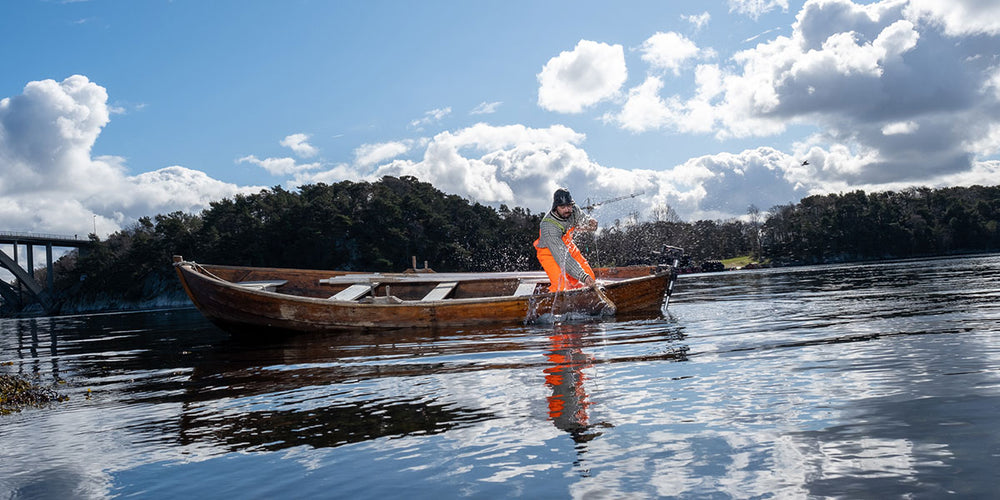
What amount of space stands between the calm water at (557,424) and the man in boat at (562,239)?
3854mm

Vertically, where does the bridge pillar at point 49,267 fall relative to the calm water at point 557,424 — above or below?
above

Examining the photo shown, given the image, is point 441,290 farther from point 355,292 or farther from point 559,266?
point 559,266

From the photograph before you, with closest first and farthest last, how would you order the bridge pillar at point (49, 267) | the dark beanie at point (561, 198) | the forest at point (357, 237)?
1. the dark beanie at point (561, 198)
2. the forest at point (357, 237)
3. the bridge pillar at point (49, 267)

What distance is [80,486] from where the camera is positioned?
12.0ft

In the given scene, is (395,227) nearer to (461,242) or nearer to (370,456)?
(461,242)

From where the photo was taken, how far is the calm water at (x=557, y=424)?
3145 millimetres

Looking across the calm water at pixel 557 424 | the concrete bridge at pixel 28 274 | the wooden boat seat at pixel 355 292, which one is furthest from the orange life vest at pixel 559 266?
the concrete bridge at pixel 28 274

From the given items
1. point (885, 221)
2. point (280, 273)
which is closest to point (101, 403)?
point (280, 273)

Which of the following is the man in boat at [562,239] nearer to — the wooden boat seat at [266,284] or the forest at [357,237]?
the wooden boat seat at [266,284]

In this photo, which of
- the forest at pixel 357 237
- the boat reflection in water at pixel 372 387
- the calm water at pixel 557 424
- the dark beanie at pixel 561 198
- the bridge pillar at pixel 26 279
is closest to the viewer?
the calm water at pixel 557 424

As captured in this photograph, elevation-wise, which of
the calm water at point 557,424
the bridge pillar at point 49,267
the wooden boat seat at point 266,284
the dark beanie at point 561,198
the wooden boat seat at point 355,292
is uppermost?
the bridge pillar at point 49,267

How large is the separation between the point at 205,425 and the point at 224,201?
85417mm

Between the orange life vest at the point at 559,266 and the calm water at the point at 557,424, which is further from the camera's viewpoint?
the orange life vest at the point at 559,266

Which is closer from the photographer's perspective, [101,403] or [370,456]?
[370,456]
